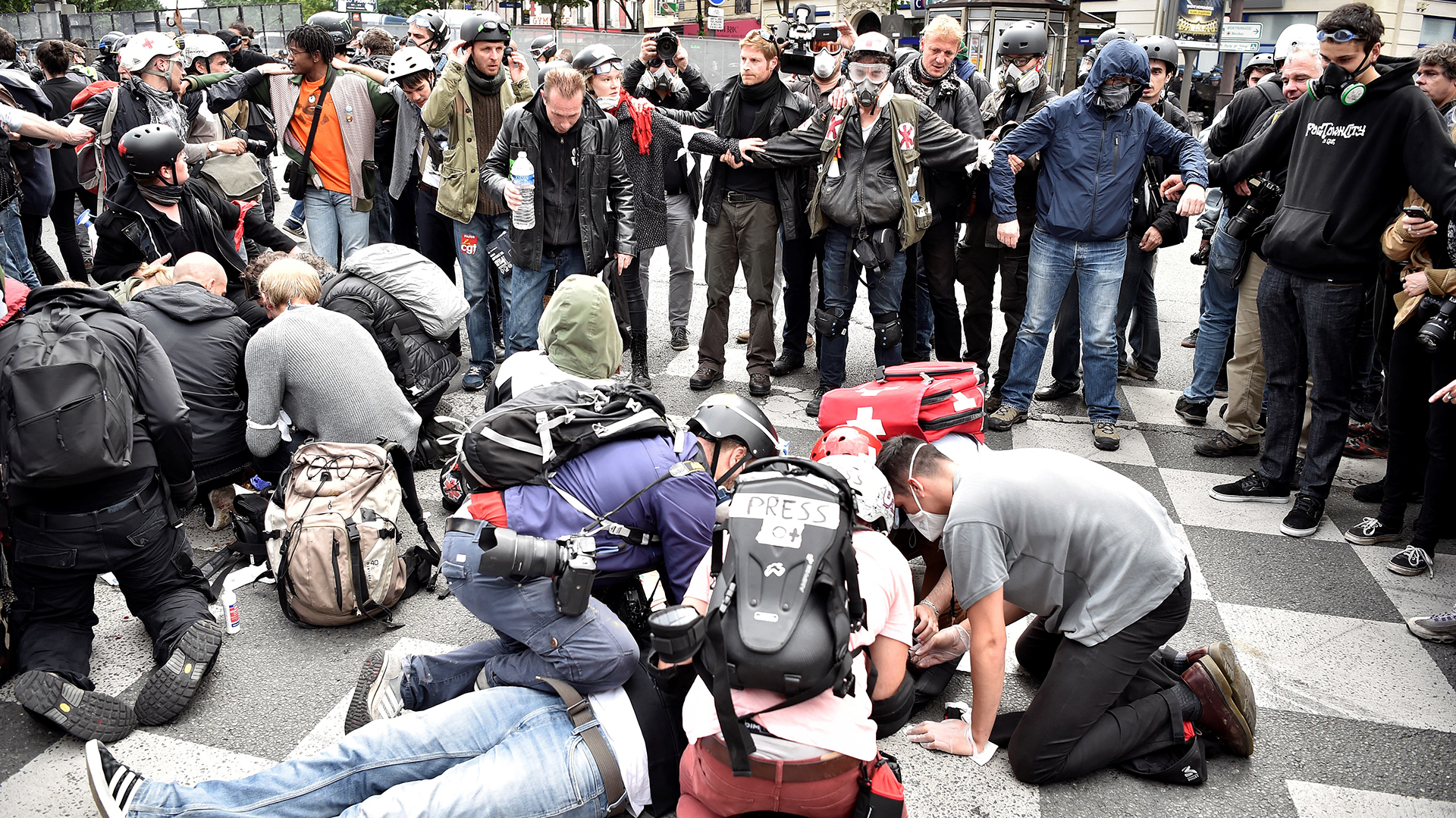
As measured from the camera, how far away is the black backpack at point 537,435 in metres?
2.86

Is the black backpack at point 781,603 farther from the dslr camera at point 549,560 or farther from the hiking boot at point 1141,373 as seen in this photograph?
the hiking boot at point 1141,373

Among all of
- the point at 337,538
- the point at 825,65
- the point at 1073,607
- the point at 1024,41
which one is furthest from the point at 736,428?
the point at 1024,41

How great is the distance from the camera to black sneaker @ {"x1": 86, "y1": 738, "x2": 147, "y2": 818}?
8.22ft

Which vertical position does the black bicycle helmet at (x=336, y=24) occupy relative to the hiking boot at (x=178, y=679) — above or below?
above

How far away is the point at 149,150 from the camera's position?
16.1 feet

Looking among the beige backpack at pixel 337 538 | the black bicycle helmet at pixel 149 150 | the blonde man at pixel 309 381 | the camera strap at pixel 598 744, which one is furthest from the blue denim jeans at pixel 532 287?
the camera strap at pixel 598 744

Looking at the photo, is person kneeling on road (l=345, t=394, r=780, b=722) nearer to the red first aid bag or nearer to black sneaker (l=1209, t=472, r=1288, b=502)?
the red first aid bag

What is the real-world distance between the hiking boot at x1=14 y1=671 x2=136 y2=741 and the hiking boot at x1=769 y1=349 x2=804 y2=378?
4202 mm

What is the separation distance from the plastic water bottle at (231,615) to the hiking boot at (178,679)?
0.33 m

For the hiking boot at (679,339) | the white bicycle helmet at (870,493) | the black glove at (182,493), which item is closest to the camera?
the white bicycle helmet at (870,493)

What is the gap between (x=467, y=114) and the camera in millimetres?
6250

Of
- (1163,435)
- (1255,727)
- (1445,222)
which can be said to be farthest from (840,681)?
(1163,435)

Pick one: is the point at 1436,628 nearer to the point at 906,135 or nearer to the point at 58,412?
the point at 906,135

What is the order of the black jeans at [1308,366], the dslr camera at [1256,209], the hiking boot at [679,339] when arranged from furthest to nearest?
the hiking boot at [679,339] < the dslr camera at [1256,209] < the black jeans at [1308,366]
